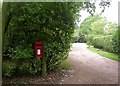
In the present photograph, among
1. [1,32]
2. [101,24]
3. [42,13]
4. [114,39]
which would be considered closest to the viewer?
[1,32]

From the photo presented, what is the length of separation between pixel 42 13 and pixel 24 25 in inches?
36.7

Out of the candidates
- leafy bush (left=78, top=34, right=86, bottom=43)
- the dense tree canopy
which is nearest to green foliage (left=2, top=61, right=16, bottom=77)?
the dense tree canopy

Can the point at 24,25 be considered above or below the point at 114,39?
above

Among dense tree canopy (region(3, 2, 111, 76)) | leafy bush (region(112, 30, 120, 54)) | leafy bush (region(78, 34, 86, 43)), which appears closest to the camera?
dense tree canopy (region(3, 2, 111, 76))

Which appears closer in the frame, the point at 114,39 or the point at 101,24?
the point at 114,39

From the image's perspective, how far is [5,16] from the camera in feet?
24.4

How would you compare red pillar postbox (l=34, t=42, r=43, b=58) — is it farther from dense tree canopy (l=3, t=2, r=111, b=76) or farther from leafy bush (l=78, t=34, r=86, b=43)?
leafy bush (l=78, t=34, r=86, b=43)

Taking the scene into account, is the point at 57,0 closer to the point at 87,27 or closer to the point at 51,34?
the point at 51,34

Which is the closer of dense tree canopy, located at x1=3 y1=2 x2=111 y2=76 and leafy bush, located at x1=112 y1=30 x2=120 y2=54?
dense tree canopy, located at x1=3 y1=2 x2=111 y2=76

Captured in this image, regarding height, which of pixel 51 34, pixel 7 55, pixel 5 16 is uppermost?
pixel 5 16

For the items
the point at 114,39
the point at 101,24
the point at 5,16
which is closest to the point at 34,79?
the point at 5,16

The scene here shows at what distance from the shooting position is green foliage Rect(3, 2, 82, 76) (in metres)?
8.55

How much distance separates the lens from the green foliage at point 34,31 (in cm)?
855

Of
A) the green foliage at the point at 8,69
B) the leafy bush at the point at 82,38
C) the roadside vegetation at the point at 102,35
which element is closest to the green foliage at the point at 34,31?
the green foliage at the point at 8,69
